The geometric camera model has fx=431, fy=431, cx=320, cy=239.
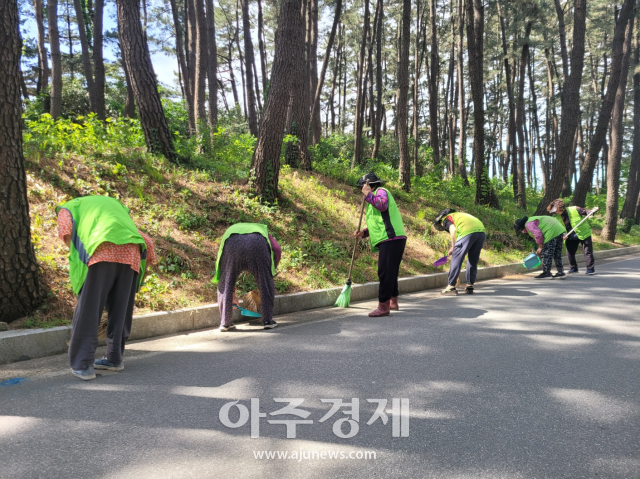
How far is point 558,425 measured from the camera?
9.23 ft

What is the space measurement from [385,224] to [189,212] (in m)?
3.81

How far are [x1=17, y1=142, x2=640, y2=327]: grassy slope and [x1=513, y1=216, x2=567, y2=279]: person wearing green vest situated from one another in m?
1.44

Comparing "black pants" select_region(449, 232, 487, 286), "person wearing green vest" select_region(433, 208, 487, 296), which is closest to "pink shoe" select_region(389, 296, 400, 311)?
"person wearing green vest" select_region(433, 208, 487, 296)

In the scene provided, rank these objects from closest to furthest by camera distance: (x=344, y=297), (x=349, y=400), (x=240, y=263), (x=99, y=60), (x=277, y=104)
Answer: (x=349, y=400)
(x=240, y=263)
(x=344, y=297)
(x=277, y=104)
(x=99, y=60)

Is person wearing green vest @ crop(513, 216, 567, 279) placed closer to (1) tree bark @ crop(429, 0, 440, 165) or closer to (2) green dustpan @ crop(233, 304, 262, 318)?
(2) green dustpan @ crop(233, 304, 262, 318)

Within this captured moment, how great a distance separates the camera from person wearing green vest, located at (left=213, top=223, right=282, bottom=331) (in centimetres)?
529

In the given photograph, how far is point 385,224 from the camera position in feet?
20.6

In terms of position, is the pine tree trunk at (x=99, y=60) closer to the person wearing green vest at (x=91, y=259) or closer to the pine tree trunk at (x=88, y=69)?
the pine tree trunk at (x=88, y=69)

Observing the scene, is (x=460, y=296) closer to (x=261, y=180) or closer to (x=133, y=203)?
(x=261, y=180)

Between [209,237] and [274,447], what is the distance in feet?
18.1

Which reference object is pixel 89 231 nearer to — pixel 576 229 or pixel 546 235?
pixel 546 235

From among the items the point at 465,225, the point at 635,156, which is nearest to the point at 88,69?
the point at 465,225

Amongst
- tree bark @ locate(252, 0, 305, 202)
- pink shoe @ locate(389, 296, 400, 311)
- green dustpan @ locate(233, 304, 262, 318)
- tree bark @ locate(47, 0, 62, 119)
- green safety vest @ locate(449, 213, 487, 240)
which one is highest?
tree bark @ locate(47, 0, 62, 119)

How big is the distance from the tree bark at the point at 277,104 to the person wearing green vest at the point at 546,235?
18.8 feet
